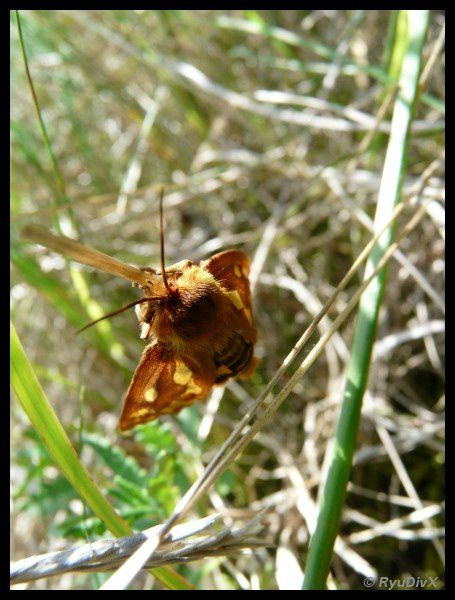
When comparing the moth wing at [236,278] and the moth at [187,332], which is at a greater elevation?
the moth wing at [236,278]

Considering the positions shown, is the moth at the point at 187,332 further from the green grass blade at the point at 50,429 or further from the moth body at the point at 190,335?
the green grass blade at the point at 50,429

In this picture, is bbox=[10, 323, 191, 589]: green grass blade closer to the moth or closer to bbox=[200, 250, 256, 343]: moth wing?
the moth

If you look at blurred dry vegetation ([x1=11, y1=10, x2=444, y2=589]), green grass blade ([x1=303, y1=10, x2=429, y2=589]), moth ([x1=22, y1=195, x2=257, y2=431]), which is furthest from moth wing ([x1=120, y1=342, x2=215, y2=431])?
green grass blade ([x1=303, y1=10, x2=429, y2=589])

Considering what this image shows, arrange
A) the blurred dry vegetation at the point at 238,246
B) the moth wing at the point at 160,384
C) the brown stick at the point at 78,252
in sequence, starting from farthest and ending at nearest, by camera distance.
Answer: the blurred dry vegetation at the point at 238,246
the moth wing at the point at 160,384
the brown stick at the point at 78,252

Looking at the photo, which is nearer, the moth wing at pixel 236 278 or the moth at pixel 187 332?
the moth at pixel 187 332

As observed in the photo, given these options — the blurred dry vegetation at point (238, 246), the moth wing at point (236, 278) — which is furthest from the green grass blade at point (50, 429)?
the moth wing at point (236, 278)
